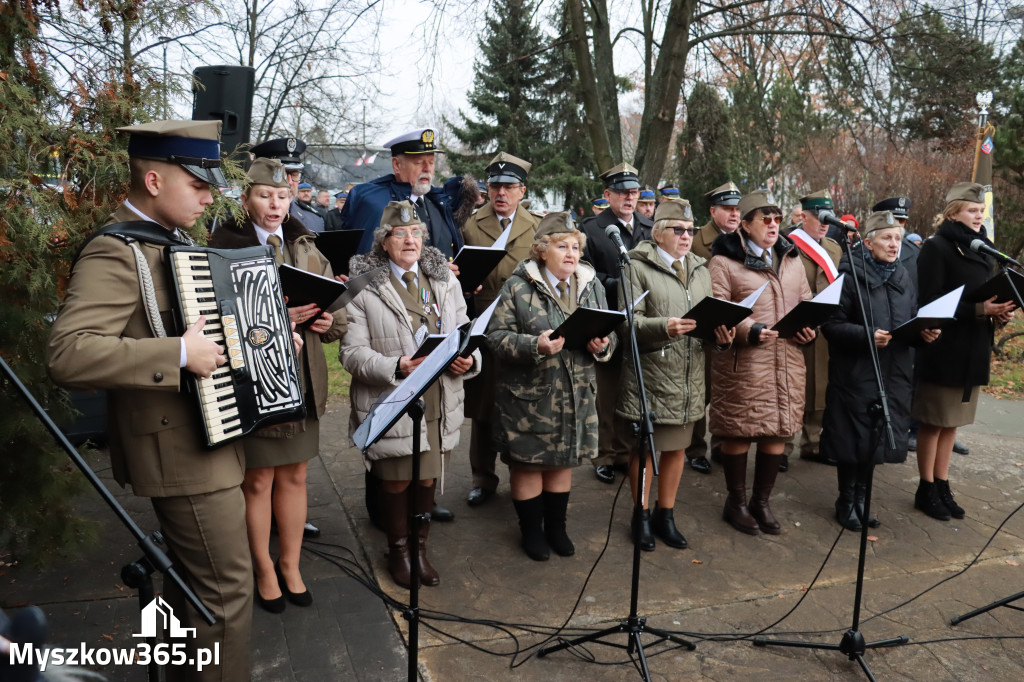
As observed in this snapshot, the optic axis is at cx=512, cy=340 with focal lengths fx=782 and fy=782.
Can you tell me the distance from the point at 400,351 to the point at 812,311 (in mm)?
2358

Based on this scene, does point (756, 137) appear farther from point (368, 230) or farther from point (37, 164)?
point (37, 164)

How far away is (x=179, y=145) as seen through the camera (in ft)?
8.38

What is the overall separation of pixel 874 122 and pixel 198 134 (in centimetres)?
991

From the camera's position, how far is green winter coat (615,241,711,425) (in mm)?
4781

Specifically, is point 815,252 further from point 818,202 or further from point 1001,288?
point 1001,288

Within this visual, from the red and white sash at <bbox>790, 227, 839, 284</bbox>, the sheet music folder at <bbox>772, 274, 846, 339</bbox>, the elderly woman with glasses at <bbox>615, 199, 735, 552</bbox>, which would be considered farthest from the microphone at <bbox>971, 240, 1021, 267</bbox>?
the elderly woman with glasses at <bbox>615, 199, 735, 552</bbox>

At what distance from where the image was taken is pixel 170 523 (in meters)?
2.67

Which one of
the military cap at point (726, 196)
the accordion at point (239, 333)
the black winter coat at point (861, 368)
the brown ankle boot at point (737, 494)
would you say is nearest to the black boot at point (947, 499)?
the black winter coat at point (861, 368)

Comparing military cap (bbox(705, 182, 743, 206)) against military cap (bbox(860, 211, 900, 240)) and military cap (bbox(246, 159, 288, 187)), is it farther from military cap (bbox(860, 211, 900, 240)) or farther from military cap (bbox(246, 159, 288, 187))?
military cap (bbox(246, 159, 288, 187))

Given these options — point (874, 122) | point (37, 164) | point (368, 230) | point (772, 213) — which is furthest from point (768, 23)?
point (37, 164)

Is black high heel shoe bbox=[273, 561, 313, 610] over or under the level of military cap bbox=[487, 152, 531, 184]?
under

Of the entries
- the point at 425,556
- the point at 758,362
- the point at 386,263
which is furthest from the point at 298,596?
the point at 758,362

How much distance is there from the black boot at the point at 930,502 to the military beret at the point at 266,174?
4.82 metres

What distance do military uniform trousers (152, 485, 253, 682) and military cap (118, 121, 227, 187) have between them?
111cm
